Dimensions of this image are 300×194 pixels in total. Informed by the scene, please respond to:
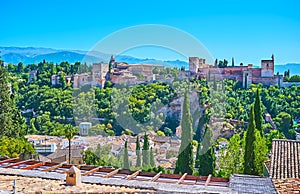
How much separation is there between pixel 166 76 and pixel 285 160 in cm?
1736

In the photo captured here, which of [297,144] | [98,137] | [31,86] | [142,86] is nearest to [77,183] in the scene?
[297,144]

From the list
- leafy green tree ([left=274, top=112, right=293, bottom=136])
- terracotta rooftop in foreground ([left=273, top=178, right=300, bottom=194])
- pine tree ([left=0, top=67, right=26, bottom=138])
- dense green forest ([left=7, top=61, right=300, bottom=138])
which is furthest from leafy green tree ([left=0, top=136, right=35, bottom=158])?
leafy green tree ([left=274, top=112, right=293, bottom=136])

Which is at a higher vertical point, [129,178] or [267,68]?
[267,68]

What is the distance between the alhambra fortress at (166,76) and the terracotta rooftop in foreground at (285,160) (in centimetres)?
1293

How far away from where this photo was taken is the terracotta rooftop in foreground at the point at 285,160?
6.04 metres

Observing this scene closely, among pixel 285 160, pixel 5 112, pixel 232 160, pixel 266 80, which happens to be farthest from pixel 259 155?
pixel 266 80

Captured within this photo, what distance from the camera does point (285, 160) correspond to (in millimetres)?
6652

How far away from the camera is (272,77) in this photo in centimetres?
3572

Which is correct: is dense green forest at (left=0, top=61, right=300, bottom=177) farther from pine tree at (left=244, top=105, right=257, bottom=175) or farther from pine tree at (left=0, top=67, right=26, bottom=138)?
pine tree at (left=244, top=105, right=257, bottom=175)

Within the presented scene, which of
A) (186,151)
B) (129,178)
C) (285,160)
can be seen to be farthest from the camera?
(186,151)

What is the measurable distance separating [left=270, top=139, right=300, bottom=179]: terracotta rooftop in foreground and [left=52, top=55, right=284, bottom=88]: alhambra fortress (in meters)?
12.9

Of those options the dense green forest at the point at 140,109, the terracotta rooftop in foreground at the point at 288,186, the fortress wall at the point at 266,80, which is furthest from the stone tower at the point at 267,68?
the terracotta rooftop in foreground at the point at 288,186

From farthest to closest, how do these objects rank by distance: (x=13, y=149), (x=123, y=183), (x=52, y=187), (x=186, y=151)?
(x=186, y=151) < (x=13, y=149) < (x=123, y=183) < (x=52, y=187)

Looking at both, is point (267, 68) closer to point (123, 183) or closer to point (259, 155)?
point (259, 155)
